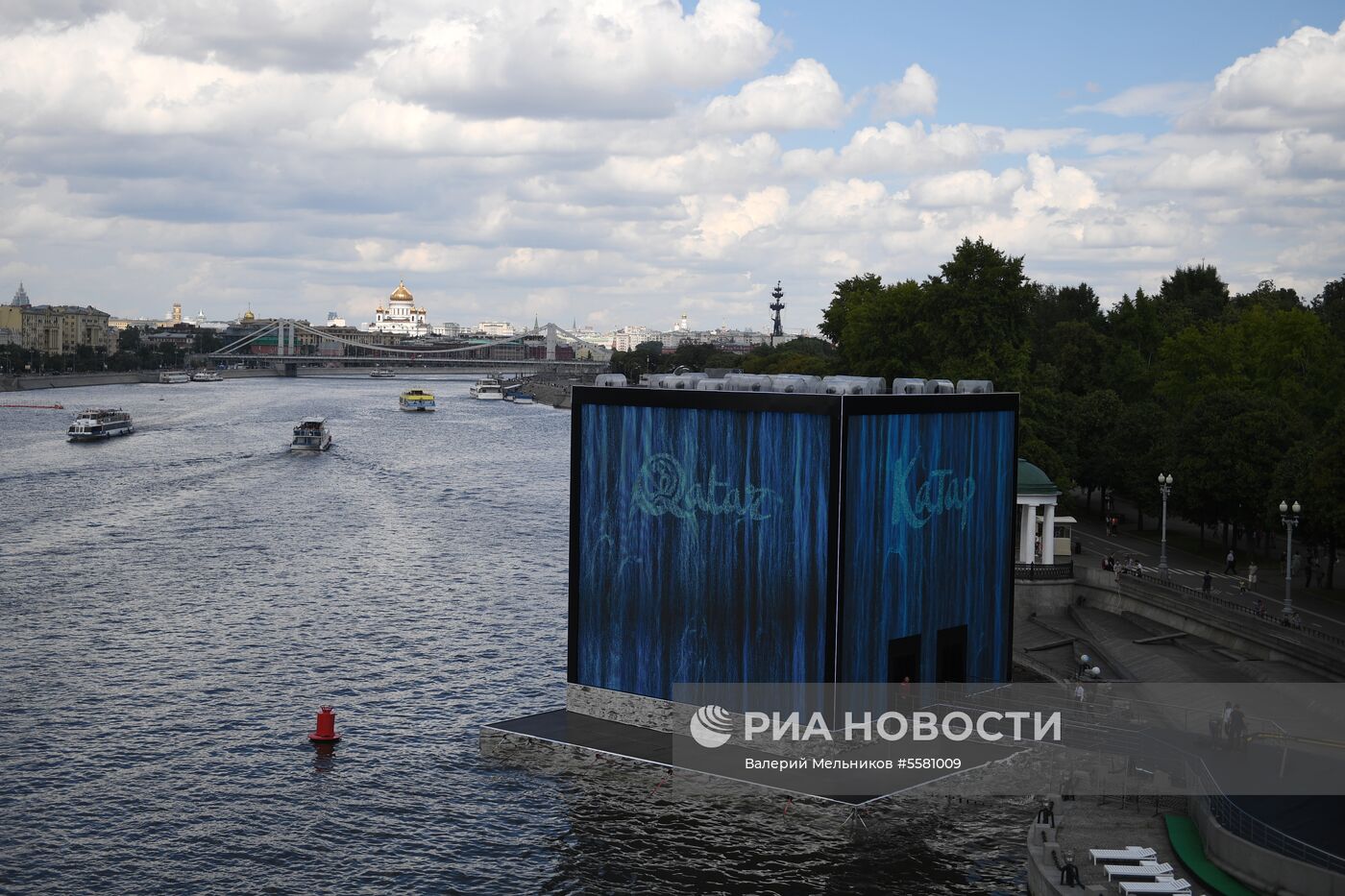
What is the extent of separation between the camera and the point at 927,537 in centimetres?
2686

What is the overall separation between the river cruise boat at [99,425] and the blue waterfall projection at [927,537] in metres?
84.2

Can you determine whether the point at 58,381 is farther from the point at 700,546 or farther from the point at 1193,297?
the point at 700,546

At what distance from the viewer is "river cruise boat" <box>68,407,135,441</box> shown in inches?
3915

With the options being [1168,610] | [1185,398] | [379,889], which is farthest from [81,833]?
[1185,398]

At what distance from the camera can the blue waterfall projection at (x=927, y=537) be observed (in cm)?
2533

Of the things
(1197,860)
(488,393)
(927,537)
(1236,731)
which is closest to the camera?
(1197,860)

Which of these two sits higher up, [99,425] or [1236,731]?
[99,425]

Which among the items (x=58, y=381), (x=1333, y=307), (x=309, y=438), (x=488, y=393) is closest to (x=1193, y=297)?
(x=1333, y=307)

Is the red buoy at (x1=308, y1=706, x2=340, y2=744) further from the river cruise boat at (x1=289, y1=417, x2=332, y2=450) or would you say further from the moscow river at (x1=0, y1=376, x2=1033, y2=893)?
the river cruise boat at (x1=289, y1=417, x2=332, y2=450)

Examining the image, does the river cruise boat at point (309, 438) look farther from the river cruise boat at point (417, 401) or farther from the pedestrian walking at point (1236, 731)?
the pedestrian walking at point (1236, 731)

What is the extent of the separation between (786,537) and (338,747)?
34.5 ft

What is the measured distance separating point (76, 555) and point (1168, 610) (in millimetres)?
36904

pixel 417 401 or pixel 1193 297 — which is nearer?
pixel 1193 297

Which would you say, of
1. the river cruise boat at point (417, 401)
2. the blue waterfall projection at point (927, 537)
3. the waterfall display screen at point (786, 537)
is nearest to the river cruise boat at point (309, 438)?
the river cruise boat at point (417, 401)
